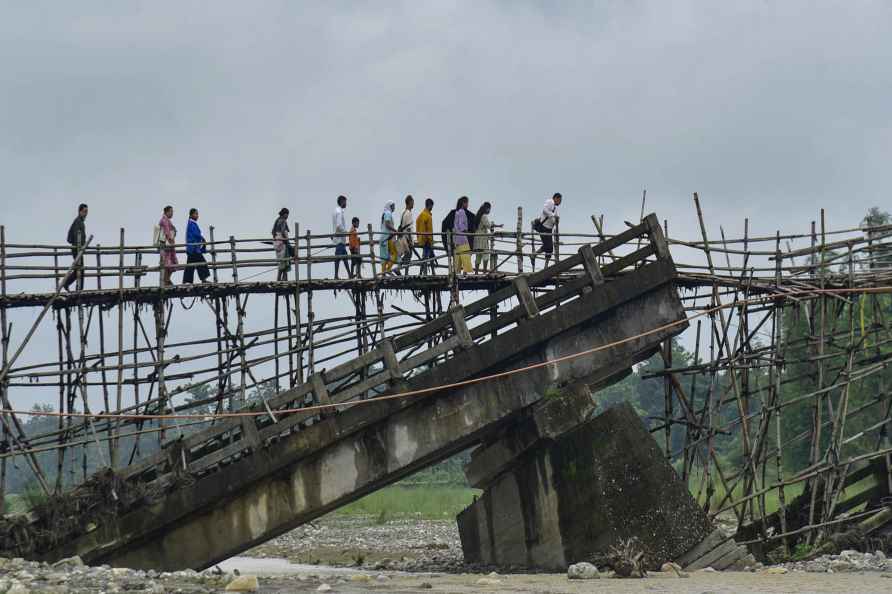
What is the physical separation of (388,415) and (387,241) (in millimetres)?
5963

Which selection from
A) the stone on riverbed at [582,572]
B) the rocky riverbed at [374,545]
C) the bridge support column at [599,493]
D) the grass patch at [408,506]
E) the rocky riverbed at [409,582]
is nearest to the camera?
the rocky riverbed at [409,582]

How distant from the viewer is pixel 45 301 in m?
24.5

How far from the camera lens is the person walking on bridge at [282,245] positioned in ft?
85.6

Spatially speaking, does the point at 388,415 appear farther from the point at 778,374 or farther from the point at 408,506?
the point at 408,506

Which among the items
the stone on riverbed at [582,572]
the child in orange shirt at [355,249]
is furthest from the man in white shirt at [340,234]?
the stone on riverbed at [582,572]

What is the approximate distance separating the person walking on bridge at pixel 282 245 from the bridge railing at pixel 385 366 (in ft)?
11.7

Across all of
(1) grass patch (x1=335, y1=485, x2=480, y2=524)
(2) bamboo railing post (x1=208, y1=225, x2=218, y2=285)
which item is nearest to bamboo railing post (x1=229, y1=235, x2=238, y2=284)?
(2) bamboo railing post (x1=208, y1=225, x2=218, y2=285)

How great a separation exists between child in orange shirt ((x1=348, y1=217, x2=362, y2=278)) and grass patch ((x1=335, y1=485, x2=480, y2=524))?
23.7 metres

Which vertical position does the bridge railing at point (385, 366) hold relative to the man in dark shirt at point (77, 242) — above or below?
below

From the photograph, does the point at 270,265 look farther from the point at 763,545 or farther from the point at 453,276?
the point at 763,545

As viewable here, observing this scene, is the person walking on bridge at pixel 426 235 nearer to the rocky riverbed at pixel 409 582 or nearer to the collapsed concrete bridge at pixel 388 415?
the collapsed concrete bridge at pixel 388 415

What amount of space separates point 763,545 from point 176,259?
1269 cm

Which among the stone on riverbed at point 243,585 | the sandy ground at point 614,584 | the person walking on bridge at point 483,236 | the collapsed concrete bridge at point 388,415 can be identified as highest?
the person walking on bridge at point 483,236

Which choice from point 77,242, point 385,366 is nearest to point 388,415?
point 385,366
